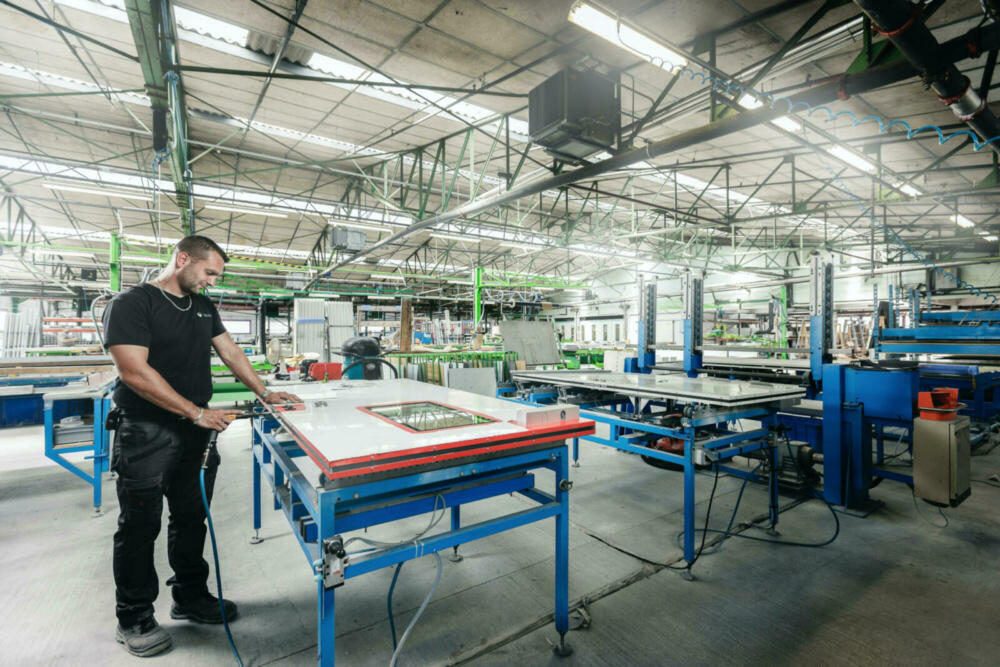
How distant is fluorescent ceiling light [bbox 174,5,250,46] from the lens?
13.6 feet

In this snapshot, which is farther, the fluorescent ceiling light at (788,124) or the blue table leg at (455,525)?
the fluorescent ceiling light at (788,124)

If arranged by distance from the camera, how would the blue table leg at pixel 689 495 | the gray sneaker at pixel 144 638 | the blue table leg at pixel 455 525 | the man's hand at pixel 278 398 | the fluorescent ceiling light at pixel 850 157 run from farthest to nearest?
the fluorescent ceiling light at pixel 850 157 → the blue table leg at pixel 455 525 → the blue table leg at pixel 689 495 → the man's hand at pixel 278 398 → the gray sneaker at pixel 144 638

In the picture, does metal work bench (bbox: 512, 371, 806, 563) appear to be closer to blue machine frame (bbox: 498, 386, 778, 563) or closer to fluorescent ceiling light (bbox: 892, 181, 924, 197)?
blue machine frame (bbox: 498, 386, 778, 563)

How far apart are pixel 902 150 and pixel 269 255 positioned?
53.5ft

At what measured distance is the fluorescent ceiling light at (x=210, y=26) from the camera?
13.6 feet

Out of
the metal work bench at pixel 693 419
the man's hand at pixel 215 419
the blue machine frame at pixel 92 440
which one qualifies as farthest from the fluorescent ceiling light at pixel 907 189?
the blue machine frame at pixel 92 440

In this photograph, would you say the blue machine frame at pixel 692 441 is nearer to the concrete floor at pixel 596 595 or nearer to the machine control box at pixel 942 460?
the concrete floor at pixel 596 595

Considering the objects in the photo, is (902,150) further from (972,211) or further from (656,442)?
(656,442)

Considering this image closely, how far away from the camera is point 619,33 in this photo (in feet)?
10.4

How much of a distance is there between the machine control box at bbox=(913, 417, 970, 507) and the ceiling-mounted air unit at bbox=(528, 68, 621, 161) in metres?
3.48

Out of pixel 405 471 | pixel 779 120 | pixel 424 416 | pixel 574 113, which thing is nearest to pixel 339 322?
pixel 574 113

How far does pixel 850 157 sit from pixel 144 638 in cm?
805

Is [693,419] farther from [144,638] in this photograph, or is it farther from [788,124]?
[788,124]

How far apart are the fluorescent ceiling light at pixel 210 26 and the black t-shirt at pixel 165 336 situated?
3.63m
